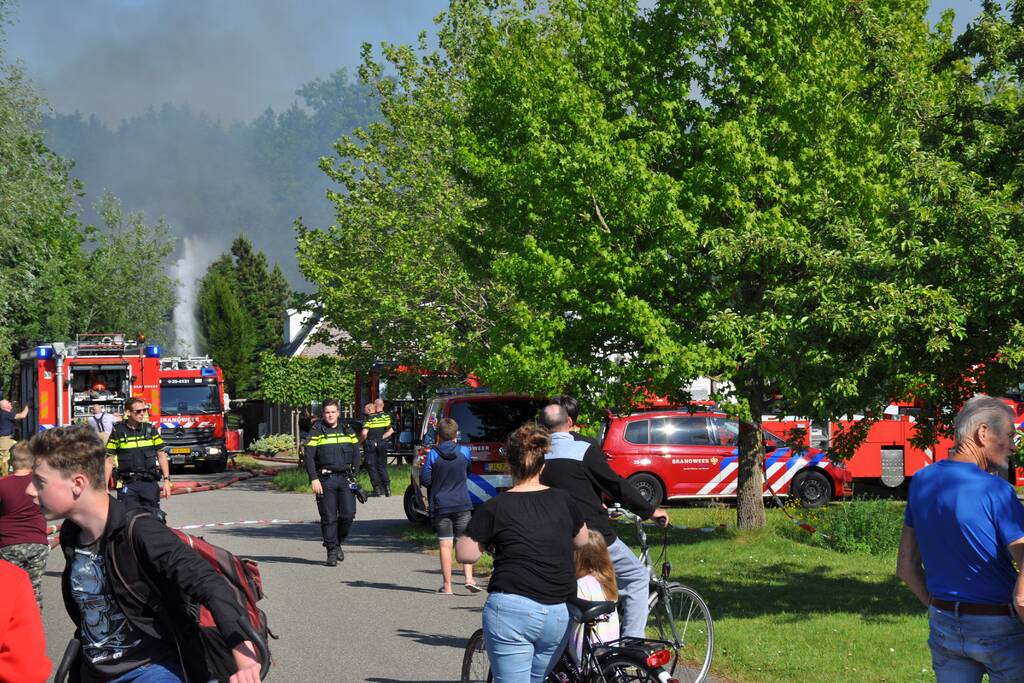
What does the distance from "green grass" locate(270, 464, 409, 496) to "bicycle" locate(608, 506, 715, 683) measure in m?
18.3

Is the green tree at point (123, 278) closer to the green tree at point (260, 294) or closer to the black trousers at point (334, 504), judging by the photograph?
the green tree at point (260, 294)

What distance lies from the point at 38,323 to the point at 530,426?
4801 centimetres

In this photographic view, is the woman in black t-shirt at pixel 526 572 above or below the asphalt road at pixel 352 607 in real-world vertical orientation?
above

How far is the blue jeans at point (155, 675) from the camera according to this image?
417 centimetres

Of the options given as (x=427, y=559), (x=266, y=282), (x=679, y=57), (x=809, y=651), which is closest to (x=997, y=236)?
(x=809, y=651)

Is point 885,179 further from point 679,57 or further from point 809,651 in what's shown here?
point 809,651

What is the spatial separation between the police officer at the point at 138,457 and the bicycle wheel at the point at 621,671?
317 inches

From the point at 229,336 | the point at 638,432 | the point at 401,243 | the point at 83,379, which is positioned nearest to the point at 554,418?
the point at 638,432

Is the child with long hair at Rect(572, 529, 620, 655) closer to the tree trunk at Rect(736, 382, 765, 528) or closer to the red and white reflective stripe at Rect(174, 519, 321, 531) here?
the tree trunk at Rect(736, 382, 765, 528)

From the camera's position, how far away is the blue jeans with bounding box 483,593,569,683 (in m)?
5.59

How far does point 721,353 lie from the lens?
48.0 feet

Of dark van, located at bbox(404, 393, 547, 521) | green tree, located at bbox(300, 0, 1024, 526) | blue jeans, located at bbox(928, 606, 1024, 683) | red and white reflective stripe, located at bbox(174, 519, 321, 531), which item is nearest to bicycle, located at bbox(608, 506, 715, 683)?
blue jeans, located at bbox(928, 606, 1024, 683)

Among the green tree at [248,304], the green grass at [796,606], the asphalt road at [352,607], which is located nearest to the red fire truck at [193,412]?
the asphalt road at [352,607]

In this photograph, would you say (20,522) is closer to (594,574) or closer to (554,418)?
(554,418)
